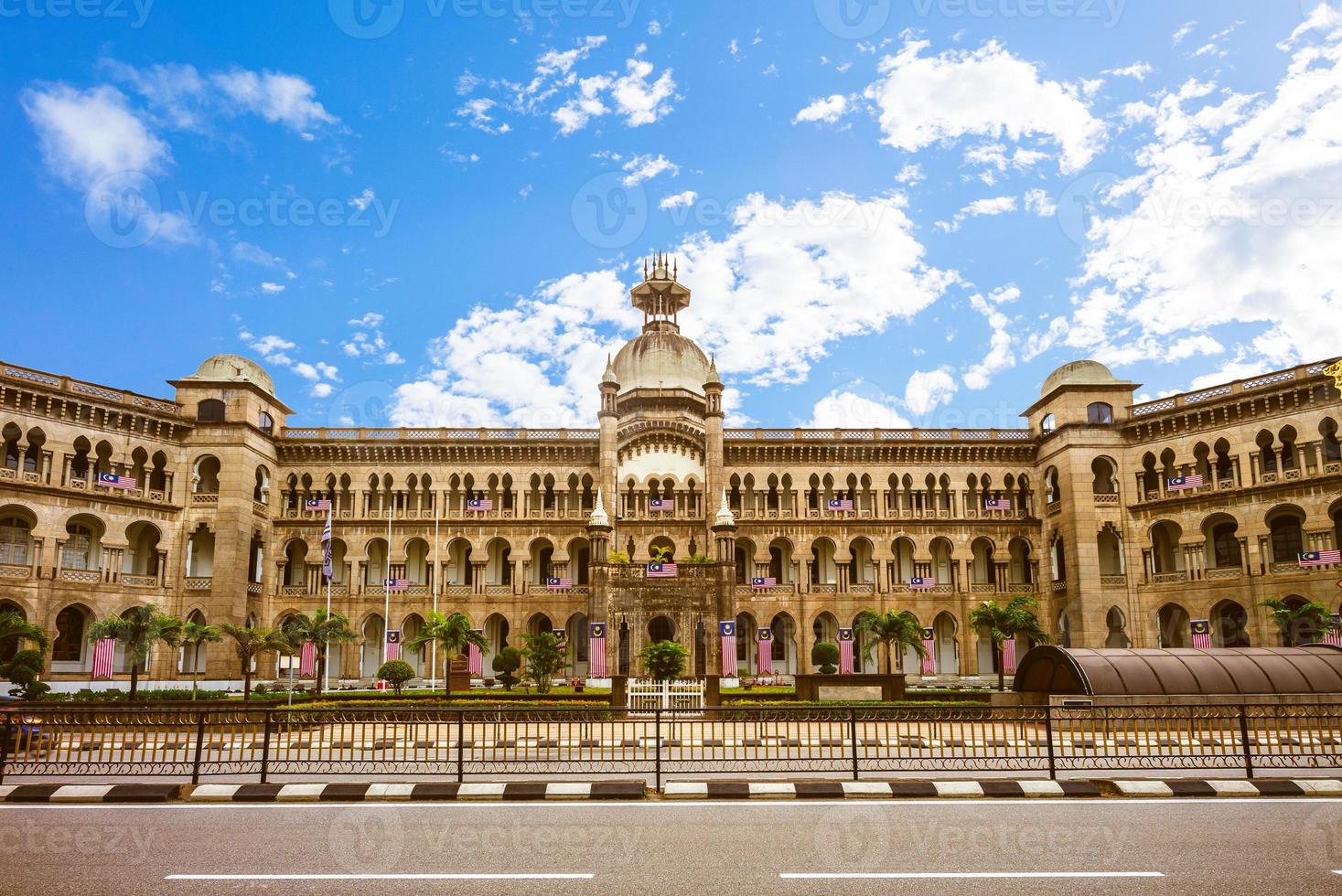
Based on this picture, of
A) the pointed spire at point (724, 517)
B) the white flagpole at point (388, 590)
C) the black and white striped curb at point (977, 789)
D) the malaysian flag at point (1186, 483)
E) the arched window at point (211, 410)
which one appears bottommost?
the black and white striped curb at point (977, 789)

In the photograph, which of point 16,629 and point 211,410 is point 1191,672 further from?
point 211,410

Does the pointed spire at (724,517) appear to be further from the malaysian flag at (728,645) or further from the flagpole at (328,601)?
the flagpole at (328,601)

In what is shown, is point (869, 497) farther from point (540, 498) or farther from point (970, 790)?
point (970, 790)

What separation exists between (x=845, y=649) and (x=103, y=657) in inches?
1370

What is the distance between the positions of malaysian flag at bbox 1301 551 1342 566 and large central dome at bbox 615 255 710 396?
32155 millimetres

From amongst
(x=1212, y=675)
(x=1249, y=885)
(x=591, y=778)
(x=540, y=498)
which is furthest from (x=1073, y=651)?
(x=540, y=498)

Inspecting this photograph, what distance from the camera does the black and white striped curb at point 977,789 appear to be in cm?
1319

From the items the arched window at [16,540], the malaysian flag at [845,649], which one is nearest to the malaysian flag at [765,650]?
the malaysian flag at [845,649]

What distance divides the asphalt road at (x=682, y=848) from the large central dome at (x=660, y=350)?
46164mm

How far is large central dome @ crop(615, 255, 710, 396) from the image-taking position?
59594mm

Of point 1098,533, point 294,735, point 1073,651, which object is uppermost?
point 1098,533

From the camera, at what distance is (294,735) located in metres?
24.3

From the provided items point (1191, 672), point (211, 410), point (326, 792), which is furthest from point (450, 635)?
point (326, 792)

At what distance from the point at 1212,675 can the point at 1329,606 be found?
2144 centimetres
